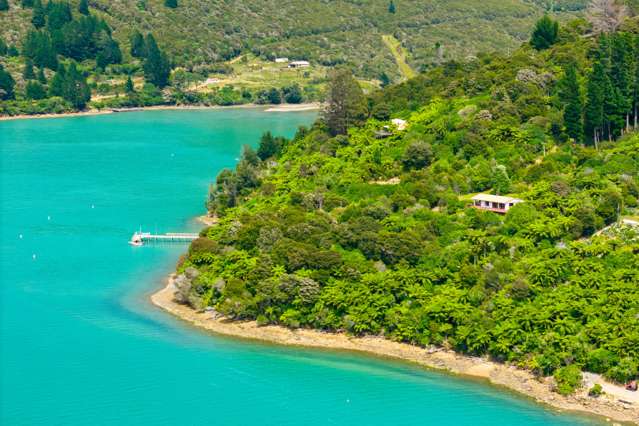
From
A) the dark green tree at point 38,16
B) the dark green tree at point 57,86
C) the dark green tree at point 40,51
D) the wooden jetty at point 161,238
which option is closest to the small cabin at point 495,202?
A: the wooden jetty at point 161,238

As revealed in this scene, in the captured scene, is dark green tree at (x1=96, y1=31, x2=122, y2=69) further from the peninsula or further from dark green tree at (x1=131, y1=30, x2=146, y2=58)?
the peninsula

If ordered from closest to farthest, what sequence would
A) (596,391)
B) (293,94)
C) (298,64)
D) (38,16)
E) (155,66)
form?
(596,391)
(293,94)
(155,66)
(38,16)
(298,64)

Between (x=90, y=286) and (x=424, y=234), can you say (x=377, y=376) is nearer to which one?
(x=424, y=234)

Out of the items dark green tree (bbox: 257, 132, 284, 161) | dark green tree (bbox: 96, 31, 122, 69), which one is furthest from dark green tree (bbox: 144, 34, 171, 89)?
dark green tree (bbox: 257, 132, 284, 161)

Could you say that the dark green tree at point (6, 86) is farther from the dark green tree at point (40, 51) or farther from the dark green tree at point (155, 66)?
the dark green tree at point (155, 66)

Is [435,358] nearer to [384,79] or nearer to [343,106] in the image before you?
[343,106]

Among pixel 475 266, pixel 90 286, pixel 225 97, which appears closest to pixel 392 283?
pixel 475 266

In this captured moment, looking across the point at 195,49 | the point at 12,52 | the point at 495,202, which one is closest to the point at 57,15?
the point at 12,52
